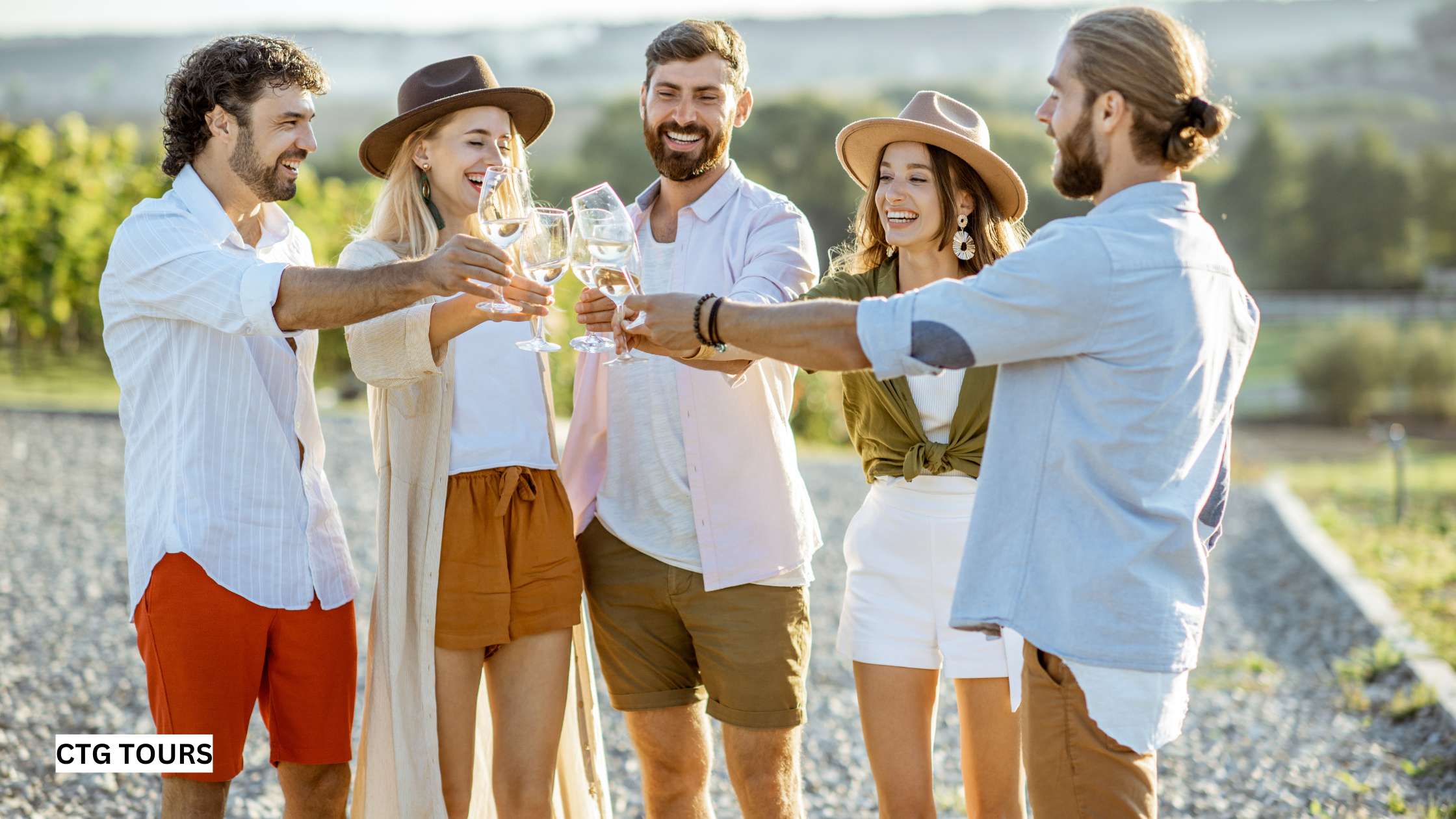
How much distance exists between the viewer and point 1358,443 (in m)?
30.6

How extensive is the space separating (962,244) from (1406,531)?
927 centimetres

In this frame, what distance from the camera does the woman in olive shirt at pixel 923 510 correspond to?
138 inches

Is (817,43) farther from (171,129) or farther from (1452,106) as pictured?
(171,129)

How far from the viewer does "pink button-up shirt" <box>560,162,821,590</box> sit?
367 cm

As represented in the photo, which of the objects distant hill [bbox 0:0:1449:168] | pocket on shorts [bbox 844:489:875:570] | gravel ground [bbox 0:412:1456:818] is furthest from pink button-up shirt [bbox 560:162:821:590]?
distant hill [bbox 0:0:1449:168]

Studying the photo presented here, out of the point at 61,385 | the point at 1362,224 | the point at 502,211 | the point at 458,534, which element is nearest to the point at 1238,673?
the point at 458,534

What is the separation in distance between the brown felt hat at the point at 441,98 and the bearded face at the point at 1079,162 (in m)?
1.54

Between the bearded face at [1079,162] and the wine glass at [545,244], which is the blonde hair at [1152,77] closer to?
the bearded face at [1079,162]

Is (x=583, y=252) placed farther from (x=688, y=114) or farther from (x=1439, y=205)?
(x=1439, y=205)

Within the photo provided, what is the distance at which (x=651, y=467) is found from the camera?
3.73 meters

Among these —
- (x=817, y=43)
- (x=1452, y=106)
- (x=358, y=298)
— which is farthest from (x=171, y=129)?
(x=817, y=43)

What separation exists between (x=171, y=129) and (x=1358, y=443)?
31588mm

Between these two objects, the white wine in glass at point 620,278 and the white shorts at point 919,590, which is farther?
the white shorts at point 919,590

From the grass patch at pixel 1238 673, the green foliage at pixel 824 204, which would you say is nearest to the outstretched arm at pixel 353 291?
the grass patch at pixel 1238 673
